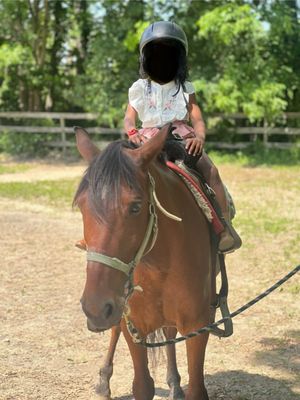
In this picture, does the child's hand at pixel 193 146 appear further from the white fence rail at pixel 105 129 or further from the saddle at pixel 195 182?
the white fence rail at pixel 105 129

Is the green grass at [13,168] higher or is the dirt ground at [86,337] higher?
the dirt ground at [86,337]

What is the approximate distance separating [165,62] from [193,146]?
53cm

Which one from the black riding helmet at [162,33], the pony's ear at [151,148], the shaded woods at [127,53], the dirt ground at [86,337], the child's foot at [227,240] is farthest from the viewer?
the shaded woods at [127,53]

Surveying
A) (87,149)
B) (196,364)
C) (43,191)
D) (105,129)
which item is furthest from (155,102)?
(105,129)

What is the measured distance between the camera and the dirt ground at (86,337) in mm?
4027

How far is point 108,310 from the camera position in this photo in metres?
2.40

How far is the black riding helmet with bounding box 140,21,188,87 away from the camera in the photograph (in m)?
3.27

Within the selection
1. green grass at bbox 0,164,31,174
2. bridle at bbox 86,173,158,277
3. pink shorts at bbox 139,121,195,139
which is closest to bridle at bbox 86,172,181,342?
bridle at bbox 86,173,158,277

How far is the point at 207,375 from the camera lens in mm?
4184

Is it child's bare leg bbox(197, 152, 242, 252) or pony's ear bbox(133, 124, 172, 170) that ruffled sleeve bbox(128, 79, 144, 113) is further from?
pony's ear bbox(133, 124, 172, 170)

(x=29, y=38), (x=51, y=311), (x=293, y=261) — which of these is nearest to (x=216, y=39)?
(x=29, y=38)

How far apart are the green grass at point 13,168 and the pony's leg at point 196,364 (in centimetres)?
1354

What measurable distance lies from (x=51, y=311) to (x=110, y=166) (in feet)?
11.2

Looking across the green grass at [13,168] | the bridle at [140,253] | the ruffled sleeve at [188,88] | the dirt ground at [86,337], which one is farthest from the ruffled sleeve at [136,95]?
the green grass at [13,168]
